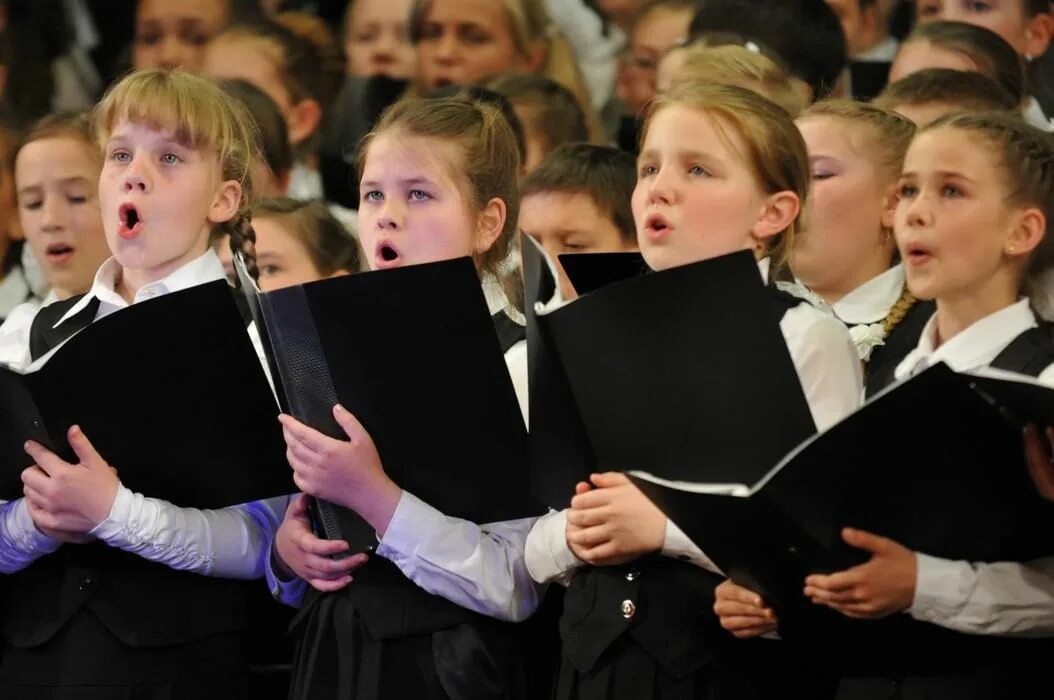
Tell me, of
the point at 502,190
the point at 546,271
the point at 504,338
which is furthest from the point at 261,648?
the point at 546,271

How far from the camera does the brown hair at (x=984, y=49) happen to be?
329 centimetres

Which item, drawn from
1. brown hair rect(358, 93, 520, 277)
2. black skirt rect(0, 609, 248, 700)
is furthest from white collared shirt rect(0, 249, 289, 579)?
brown hair rect(358, 93, 520, 277)

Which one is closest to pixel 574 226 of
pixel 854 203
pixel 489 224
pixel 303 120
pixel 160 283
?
pixel 489 224

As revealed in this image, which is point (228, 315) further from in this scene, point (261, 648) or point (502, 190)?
point (261, 648)

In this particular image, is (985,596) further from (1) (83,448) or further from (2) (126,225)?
(2) (126,225)

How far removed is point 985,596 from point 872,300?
97 cm

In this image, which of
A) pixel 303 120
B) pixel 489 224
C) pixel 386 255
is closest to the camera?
pixel 386 255

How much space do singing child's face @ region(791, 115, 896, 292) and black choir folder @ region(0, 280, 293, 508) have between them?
986 millimetres

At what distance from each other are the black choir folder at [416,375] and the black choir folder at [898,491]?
14.0 inches

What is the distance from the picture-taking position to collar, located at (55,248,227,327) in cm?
249

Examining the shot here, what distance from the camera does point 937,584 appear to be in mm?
1838

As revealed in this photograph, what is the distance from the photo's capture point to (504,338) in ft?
8.57

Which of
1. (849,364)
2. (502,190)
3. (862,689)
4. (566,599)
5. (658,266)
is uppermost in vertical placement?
(502,190)

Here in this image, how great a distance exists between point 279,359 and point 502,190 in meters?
0.58
